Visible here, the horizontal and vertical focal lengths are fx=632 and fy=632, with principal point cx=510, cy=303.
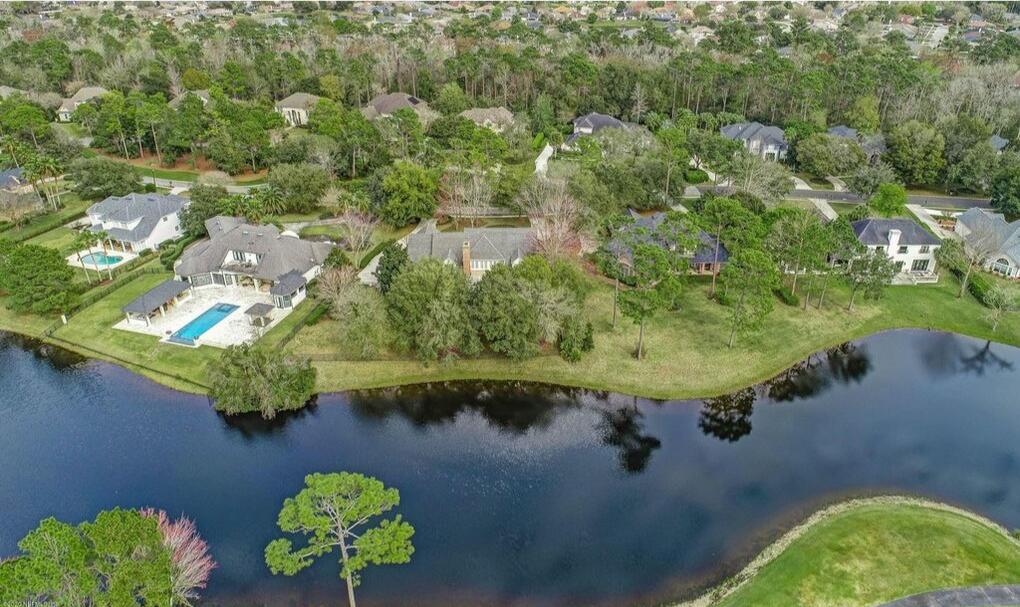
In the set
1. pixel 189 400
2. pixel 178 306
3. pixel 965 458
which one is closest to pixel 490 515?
pixel 189 400

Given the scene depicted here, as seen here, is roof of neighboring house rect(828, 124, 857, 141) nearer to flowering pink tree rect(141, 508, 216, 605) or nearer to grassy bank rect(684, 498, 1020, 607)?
grassy bank rect(684, 498, 1020, 607)

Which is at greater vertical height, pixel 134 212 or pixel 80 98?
pixel 80 98

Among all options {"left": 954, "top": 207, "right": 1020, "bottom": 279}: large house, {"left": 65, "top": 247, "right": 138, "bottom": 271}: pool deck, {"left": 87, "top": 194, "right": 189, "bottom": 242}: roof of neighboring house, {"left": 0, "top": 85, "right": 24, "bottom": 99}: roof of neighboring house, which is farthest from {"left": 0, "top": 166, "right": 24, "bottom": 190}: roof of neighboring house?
{"left": 954, "top": 207, "right": 1020, "bottom": 279}: large house

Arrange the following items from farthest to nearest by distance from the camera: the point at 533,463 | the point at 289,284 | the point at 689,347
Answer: the point at 289,284, the point at 689,347, the point at 533,463

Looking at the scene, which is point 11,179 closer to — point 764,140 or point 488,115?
point 488,115

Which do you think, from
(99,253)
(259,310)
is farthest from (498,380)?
(99,253)

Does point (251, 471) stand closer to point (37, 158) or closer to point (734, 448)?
point (734, 448)
